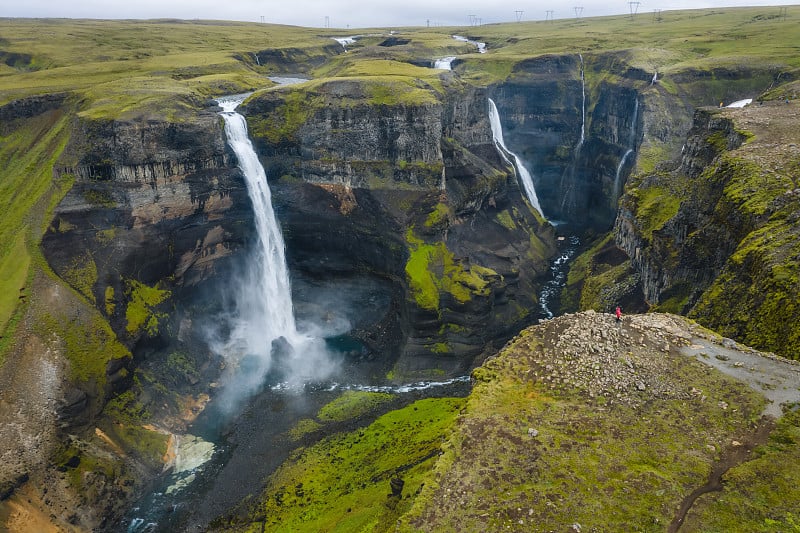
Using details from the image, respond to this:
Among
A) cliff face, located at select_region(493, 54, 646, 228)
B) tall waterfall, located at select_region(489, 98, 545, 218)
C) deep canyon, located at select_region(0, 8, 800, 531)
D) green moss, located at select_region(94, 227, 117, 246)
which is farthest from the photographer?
tall waterfall, located at select_region(489, 98, 545, 218)

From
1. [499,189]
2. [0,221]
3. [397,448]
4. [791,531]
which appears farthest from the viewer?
[499,189]

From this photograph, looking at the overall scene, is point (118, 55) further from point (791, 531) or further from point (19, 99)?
point (791, 531)

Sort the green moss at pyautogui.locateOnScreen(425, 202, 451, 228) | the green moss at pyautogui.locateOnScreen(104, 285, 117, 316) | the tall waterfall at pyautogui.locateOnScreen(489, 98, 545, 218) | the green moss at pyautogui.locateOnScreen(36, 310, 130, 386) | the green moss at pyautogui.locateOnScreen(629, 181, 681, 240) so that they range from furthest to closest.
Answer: the tall waterfall at pyautogui.locateOnScreen(489, 98, 545, 218), the green moss at pyautogui.locateOnScreen(425, 202, 451, 228), the green moss at pyautogui.locateOnScreen(104, 285, 117, 316), the green moss at pyautogui.locateOnScreen(629, 181, 681, 240), the green moss at pyautogui.locateOnScreen(36, 310, 130, 386)

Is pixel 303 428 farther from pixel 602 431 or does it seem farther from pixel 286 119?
pixel 286 119

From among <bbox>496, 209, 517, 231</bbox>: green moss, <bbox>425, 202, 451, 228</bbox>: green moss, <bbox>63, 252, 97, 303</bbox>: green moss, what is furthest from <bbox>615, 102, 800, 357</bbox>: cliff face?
<bbox>63, 252, 97, 303</bbox>: green moss

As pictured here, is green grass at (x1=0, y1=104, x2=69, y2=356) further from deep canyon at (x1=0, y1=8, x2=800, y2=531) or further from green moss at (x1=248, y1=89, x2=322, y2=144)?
green moss at (x1=248, y1=89, x2=322, y2=144)

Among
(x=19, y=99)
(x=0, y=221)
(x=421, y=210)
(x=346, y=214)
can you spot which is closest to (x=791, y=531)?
(x=421, y=210)

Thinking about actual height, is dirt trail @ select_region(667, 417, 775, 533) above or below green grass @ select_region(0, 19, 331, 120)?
below

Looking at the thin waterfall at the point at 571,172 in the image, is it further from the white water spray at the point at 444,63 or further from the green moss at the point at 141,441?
the green moss at the point at 141,441
